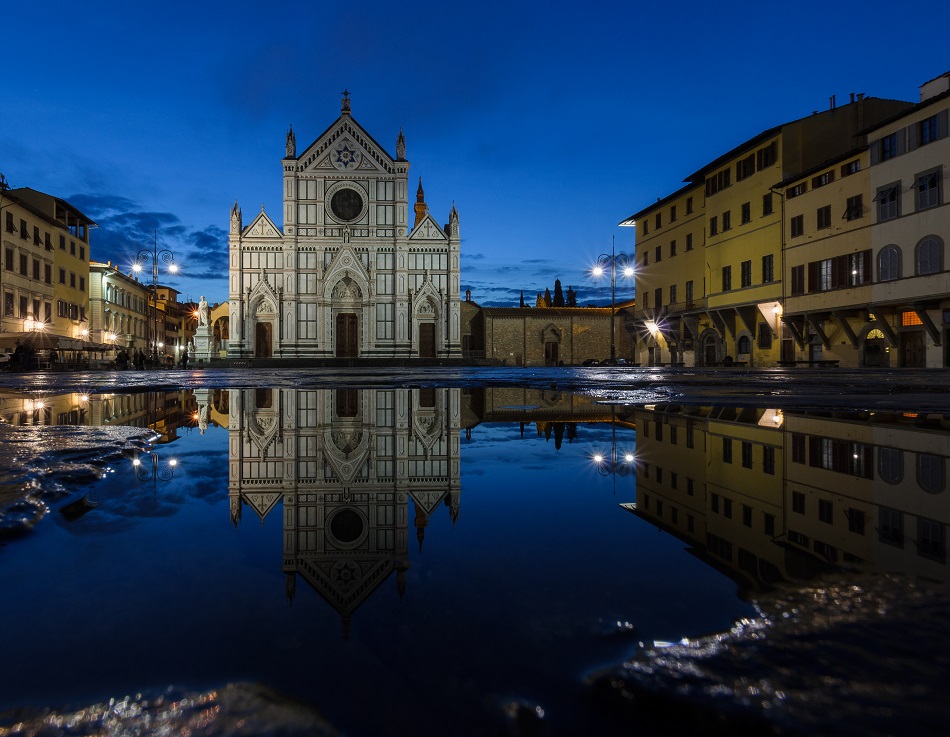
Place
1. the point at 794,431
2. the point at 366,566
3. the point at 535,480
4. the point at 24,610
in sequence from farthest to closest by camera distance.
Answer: the point at 794,431, the point at 535,480, the point at 366,566, the point at 24,610

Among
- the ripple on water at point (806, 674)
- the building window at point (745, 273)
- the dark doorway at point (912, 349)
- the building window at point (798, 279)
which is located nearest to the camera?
the ripple on water at point (806, 674)

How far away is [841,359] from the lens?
2764 cm

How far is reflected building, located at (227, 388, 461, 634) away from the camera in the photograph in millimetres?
1266

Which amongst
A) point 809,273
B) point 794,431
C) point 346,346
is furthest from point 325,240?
point 794,431

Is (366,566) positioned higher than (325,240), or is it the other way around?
(325,240)

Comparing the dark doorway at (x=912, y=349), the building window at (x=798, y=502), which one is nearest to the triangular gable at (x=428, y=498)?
the building window at (x=798, y=502)

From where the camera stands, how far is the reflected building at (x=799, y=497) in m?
1.29

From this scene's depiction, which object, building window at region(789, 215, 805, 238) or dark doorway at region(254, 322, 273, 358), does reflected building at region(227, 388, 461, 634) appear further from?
dark doorway at region(254, 322, 273, 358)

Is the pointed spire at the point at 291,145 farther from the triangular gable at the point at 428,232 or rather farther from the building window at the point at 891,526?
the building window at the point at 891,526

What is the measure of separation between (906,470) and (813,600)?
1.61 meters

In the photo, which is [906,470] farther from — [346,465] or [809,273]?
[809,273]

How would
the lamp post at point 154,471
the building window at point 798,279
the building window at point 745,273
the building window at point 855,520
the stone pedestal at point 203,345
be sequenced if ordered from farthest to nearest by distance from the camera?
the stone pedestal at point 203,345, the building window at point 745,273, the building window at point 798,279, the lamp post at point 154,471, the building window at point 855,520

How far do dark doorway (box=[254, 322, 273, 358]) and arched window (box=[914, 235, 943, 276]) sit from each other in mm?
35753

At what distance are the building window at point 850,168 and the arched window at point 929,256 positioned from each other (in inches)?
190
